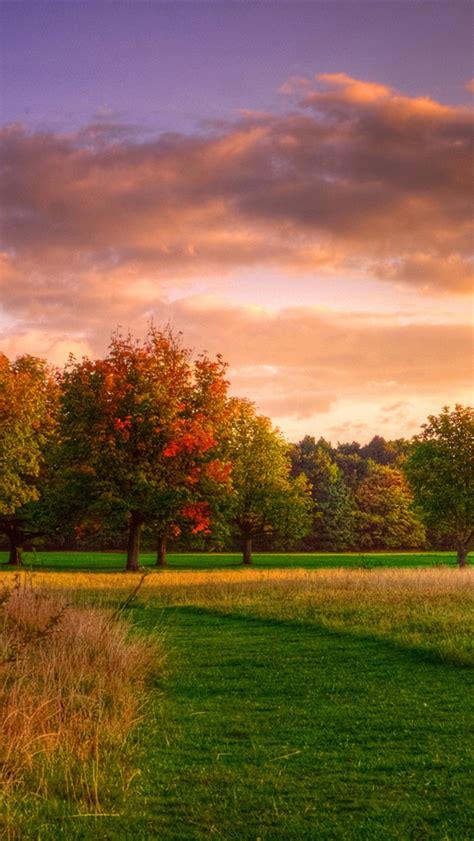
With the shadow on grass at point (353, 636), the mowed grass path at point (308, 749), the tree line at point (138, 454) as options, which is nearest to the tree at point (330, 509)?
the tree line at point (138, 454)

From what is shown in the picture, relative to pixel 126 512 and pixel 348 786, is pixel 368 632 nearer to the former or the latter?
pixel 348 786

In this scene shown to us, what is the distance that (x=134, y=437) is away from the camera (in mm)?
36688

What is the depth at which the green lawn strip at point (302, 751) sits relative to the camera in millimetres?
6730

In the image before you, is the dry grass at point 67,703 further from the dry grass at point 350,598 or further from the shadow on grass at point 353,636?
the dry grass at point 350,598

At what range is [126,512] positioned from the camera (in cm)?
3631

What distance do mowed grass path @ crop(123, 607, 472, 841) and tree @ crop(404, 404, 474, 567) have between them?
90.8ft

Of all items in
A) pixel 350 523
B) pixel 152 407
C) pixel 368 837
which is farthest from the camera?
pixel 350 523

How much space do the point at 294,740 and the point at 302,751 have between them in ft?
1.56

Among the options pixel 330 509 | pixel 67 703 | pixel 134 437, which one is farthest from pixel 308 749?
pixel 330 509

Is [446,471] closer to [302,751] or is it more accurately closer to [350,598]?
[350,598]

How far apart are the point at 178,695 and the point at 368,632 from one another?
6580 millimetres

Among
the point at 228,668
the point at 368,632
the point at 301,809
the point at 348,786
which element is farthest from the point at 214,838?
the point at 368,632

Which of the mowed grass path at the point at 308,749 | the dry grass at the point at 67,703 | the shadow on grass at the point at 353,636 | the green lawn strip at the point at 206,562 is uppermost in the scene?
the dry grass at the point at 67,703

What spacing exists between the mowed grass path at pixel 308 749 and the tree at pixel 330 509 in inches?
2925
